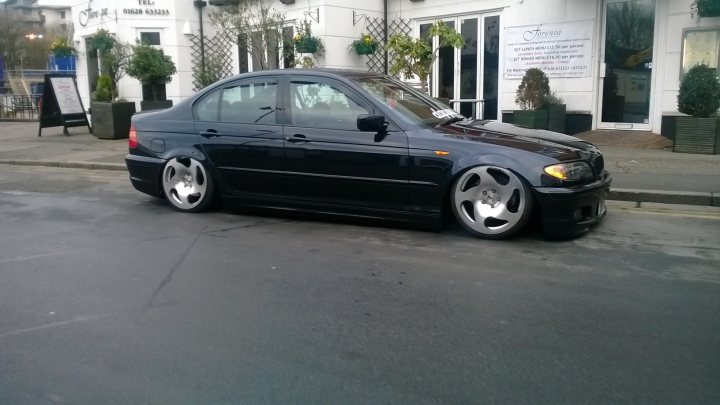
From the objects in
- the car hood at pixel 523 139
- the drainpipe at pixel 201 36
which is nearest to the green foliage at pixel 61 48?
the drainpipe at pixel 201 36

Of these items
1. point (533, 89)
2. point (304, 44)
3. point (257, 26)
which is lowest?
point (533, 89)

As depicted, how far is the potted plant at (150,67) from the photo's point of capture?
47.4 ft

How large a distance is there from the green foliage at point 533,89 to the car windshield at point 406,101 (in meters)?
5.26

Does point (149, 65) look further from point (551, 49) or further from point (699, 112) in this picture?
point (699, 112)

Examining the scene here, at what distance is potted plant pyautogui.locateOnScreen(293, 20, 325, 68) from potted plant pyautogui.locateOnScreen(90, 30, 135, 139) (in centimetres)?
425

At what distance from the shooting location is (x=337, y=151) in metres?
6.27

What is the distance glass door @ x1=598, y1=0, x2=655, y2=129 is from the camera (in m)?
11.3

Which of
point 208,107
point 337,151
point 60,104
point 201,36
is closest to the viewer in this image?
point 337,151

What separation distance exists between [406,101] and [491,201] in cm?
147

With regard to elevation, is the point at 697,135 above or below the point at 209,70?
below

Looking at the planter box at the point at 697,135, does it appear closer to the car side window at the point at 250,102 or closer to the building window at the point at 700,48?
the building window at the point at 700,48

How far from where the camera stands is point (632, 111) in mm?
11672

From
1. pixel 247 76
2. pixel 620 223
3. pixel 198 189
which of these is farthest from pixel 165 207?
pixel 620 223

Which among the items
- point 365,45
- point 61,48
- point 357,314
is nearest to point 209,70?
point 61,48
